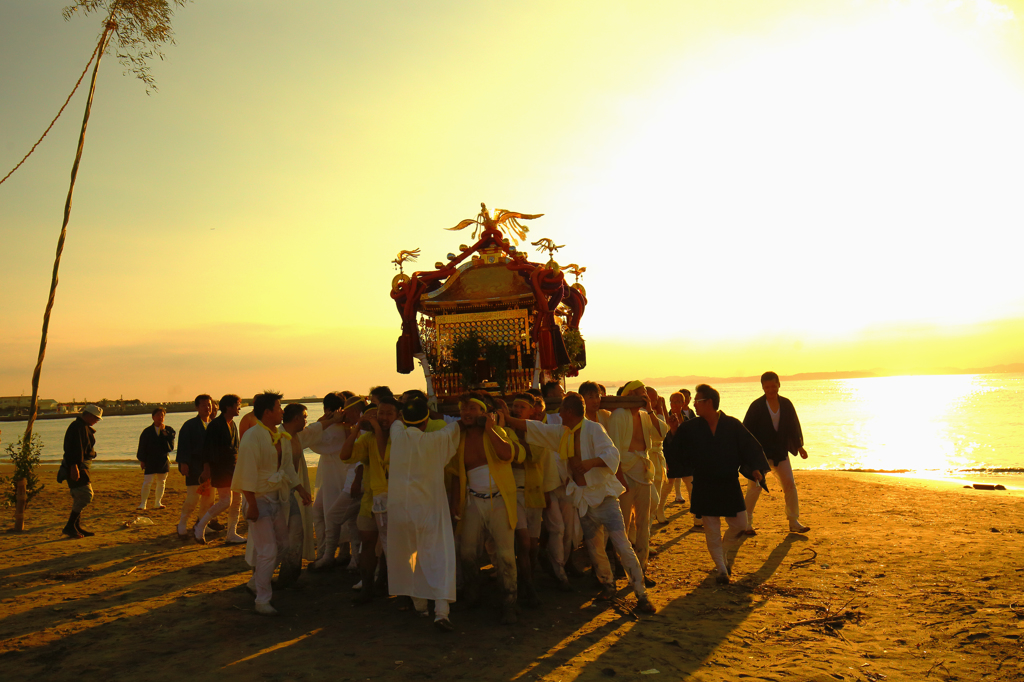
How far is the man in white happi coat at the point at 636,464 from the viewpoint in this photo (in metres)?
6.94

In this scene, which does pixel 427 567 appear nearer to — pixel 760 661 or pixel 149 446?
pixel 760 661

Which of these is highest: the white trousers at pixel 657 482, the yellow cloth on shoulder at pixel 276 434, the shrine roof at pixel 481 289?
the shrine roof at pixel 481 289

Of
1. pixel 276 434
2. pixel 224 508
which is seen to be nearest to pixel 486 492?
pixel 276 434

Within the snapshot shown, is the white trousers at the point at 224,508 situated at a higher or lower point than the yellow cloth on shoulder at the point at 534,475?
lower

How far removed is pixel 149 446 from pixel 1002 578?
1318 cm

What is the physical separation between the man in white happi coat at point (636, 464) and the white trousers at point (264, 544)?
3.62 m

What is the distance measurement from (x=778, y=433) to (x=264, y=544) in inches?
279

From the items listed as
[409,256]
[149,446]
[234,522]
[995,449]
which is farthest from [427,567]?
[995,449]

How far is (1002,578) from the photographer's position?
21.8 feet

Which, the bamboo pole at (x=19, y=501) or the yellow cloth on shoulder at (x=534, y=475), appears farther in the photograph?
the bamboo pole at (x=19, y=501)

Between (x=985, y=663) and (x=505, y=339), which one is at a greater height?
(x=505, y=339)

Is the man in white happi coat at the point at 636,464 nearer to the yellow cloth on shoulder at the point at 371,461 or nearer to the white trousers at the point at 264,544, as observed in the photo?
the yellow cloth on shoulder at the point at 371,461

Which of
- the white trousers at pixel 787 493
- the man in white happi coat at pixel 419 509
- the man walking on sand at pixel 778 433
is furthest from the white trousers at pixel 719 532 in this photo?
the man in white happi coat at pixel 419 509

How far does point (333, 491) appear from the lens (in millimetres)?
7988
